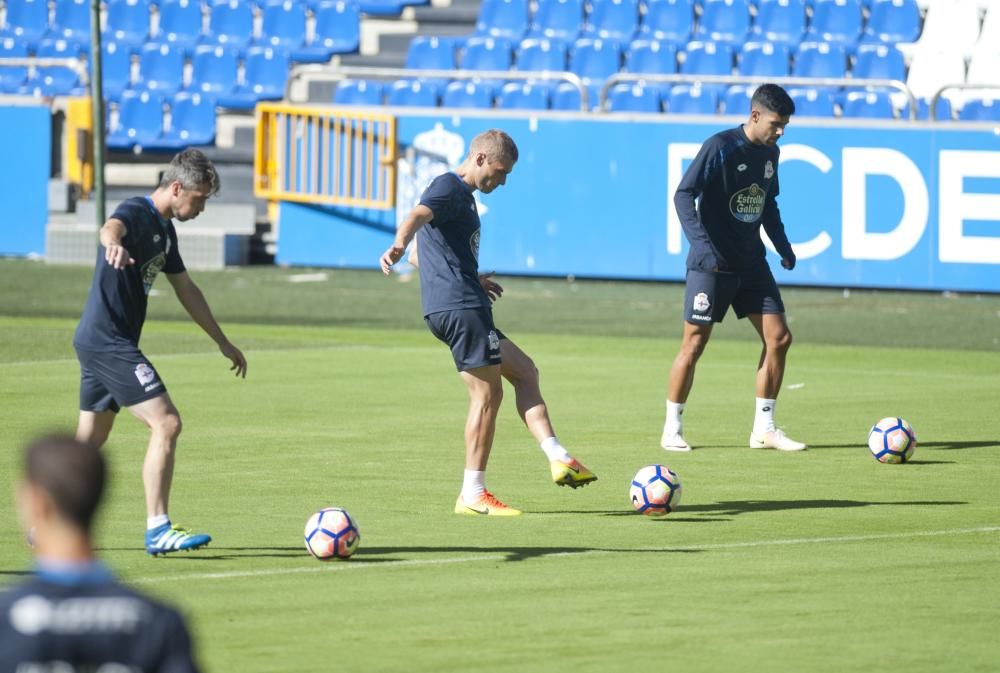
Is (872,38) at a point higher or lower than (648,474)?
higher

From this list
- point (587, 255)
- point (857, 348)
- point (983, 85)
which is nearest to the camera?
point (857, 348)

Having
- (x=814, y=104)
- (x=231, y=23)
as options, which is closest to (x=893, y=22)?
(x=814, y=104)

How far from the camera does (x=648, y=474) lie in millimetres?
10070

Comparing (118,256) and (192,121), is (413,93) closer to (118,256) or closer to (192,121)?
(192,121)

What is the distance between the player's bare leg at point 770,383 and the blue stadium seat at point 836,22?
1638 centimetres

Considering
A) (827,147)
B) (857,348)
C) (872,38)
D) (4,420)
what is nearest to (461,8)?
(872,38)

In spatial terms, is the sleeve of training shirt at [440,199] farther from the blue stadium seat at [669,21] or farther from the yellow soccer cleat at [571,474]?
the blue stadium seat at [669,21]

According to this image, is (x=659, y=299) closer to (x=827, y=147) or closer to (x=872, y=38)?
(x=827, y=147)

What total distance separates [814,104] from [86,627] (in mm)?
23557

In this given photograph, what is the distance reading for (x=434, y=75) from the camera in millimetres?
27594

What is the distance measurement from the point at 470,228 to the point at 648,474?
1.62m

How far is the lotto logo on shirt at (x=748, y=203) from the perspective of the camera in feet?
42.2

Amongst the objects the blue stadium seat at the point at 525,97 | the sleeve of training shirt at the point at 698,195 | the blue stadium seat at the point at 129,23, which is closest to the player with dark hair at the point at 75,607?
the sleeve of training shirt at the point at 698,195

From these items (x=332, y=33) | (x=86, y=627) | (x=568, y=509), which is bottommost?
(x=568, y=509)
